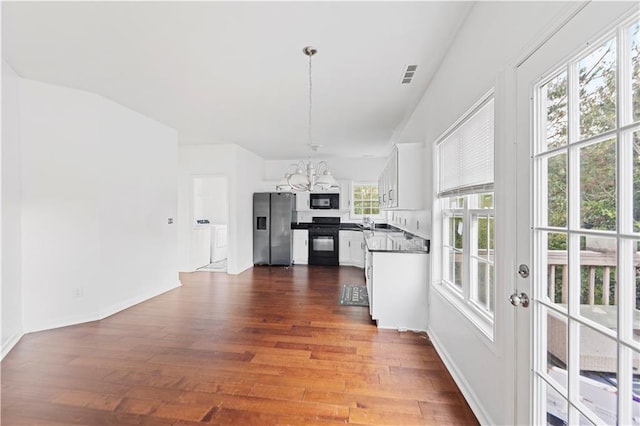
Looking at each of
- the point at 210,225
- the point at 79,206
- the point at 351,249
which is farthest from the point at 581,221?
the point at 210,225

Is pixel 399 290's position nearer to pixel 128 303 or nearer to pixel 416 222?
pixel 416 222

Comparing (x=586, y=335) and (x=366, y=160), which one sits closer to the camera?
(x=586, y=335)

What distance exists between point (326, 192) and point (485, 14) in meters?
5.13

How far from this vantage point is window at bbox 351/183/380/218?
6.71 meters

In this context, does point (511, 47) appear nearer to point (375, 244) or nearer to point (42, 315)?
point (375, 244)

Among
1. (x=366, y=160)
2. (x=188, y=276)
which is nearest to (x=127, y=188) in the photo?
(x=188, y=276)

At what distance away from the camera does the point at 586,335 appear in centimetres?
97

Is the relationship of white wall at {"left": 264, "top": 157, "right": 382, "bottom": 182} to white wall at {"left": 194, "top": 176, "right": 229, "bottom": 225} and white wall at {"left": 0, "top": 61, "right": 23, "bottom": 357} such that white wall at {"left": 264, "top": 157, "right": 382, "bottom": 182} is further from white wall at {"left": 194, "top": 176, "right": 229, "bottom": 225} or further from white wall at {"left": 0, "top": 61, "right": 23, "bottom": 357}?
white wall at {"left": 0, "top": 61, "right": 23, "bottom": 357}

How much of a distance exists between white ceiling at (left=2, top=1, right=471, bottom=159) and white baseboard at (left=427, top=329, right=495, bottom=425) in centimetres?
245

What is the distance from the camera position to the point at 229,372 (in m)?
2.15

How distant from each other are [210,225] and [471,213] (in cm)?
595

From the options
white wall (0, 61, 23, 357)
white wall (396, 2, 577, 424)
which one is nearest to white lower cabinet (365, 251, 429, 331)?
white wall (396, 2, 577, 424)

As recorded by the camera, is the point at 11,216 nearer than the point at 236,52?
No

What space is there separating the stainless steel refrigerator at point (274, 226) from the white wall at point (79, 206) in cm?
264
